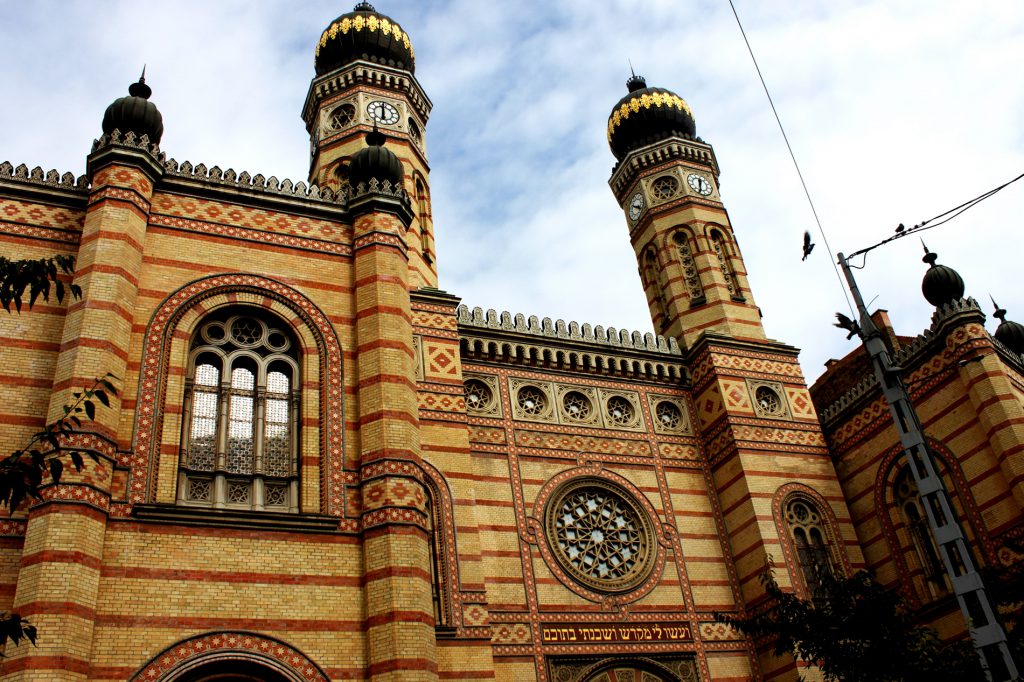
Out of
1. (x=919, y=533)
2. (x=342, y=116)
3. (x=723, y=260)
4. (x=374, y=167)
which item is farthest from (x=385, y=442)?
(x=723, y=260)

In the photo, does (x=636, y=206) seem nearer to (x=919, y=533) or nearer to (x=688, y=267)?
(x=688, y=267)

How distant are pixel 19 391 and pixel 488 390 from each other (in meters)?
7.93

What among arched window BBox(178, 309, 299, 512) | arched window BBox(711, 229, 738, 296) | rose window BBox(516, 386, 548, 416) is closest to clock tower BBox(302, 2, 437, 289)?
rose window BBox(516, 386, 548, 416)

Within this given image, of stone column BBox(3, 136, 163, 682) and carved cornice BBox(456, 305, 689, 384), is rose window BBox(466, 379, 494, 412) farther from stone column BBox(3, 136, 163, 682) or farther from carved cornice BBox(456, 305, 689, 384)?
stone column BBox(3, 136, 163, 682)

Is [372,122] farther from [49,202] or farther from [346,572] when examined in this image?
[346,572]

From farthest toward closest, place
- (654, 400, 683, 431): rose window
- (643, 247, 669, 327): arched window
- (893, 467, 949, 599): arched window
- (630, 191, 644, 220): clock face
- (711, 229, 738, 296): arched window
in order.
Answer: (630, 191, 644, 220): clock face, (643, 247, 669, 327): arched window, (711, 229, 738, 296): arched window, (654, 400, 683, 431): rose window, (893, 467, 949, 599): arched window

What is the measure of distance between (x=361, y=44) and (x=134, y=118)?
8933 mm

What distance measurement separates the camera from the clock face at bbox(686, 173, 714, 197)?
67.7 ft

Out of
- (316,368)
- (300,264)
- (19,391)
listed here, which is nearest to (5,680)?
(19,391)

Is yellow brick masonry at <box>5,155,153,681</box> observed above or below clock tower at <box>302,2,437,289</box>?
below

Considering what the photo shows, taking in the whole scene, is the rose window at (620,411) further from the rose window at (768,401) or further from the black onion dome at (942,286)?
the black onion dome at (942,286)

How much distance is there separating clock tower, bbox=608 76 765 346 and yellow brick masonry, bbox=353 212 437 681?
850cm

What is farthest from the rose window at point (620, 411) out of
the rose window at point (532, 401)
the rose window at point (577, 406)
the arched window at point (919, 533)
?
the arched window at point (919, 533)

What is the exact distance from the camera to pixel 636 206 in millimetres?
21172
